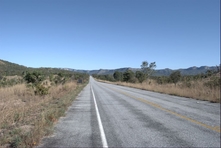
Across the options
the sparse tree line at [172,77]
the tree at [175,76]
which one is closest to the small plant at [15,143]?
the sparse tree line at [172,77]

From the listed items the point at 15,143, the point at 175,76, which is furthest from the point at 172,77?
the point at 15,143

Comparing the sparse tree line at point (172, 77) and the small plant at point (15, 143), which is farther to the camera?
the sparse tree line at point (172, 77)

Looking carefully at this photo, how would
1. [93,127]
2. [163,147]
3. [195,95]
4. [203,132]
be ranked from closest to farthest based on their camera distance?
[163,147], [203,132], [93,127], [195,95]

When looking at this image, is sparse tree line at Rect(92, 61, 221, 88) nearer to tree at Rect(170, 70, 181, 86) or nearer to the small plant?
tree at Rect(170, 70, 181, 86)

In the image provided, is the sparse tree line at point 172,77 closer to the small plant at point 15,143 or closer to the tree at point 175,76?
the tree at point 175,76

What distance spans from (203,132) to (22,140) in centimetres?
536

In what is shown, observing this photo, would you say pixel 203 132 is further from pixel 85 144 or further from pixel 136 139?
pixel 85 144

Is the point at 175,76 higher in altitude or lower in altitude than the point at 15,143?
higher

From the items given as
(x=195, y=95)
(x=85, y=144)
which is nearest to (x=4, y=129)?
(x=85, y=144)

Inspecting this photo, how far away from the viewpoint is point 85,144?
5711 millimetres

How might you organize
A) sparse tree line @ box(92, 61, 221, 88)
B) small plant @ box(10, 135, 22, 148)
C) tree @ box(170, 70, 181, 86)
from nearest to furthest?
small plant @ box(10, 135, 22, 148)
sparse tree line @ box(92, 61, 221, 88)
tree @ box(170, 70, 181, 86)

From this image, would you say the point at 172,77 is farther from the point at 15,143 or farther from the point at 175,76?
the point at 15,143

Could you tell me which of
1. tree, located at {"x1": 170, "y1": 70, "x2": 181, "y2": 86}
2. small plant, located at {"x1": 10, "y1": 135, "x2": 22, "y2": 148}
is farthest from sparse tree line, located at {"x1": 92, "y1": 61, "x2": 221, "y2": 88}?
small plant, located at {"x1": 10, "y1": 135, "x2": 22, "y2": 148}

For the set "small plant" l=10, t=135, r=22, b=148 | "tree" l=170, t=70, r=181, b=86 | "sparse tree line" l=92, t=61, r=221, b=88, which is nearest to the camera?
"small plant" l=10, t=135, r=22, b=148
